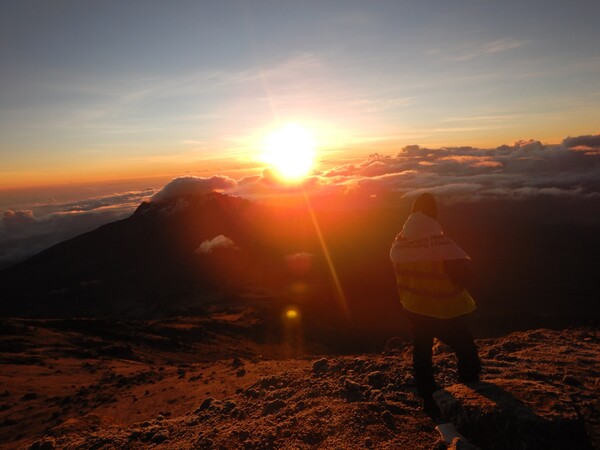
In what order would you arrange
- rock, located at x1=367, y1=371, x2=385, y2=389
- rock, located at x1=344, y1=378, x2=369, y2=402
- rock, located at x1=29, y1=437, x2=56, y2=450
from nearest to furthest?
rock, located at x1=344, y1=378, x2=369, y2=402
rock, located at x1=367, y1=371, x2=385, y2=389
rock, located at x1=29, y1=437, x2=56, y2=450

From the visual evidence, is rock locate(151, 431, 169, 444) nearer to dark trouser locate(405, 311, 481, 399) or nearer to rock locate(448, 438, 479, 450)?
dark trouser locate(405, 311, 481, 399)

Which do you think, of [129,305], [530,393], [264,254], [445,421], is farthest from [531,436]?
[264,254]

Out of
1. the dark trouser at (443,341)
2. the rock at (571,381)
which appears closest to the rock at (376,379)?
the dark trouser at (443,341)

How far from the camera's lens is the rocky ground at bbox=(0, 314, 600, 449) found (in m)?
3.84

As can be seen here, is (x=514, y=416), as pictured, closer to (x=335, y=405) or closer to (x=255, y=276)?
(x=335, y=405)

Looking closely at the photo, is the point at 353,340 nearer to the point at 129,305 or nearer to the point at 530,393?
the point at 530,393

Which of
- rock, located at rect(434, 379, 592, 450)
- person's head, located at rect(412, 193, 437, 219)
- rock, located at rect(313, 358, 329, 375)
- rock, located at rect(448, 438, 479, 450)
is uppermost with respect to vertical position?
person's head, located at rect(412, 193, 437, 219)

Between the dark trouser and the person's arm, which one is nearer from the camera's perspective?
the person's arm

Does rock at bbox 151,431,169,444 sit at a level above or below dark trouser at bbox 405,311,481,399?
below

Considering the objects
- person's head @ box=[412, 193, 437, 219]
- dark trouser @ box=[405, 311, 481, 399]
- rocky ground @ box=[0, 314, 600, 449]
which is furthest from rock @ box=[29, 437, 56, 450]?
person's head @ box=[412, 193, 437, 219]

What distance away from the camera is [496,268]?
152m

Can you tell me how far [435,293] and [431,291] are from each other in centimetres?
5

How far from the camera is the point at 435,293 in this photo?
437 centimetres

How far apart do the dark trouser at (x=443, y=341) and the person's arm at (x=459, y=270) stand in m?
0.50
